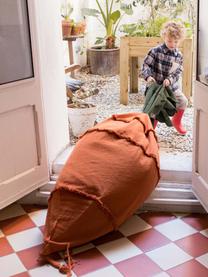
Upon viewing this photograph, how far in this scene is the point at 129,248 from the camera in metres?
2.19

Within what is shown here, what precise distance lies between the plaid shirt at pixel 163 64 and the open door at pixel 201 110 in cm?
82

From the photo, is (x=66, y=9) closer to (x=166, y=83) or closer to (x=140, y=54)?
(x=140, y=54)

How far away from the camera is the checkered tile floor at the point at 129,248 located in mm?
2021

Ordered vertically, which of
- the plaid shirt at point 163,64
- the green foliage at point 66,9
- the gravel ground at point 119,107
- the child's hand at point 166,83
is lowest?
the gravel ground at point 119,107

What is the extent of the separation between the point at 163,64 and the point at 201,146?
0.99m

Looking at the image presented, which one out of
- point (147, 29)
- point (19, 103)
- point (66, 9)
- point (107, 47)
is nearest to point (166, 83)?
point (19, 103)

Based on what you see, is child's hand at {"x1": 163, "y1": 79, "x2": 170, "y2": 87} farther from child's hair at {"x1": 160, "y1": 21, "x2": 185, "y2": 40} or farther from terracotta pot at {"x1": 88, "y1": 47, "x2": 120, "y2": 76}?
terracotta pot at {"x1": 88, "y1": 47, "x2": 120, "y2": 76}

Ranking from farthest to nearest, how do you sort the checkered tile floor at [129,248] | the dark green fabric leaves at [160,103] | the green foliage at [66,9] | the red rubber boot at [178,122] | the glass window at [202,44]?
1. the green foliage at [66,9]
2. the red rubber boot at [178,122]
3. the dark green fabric leaves at [160,103]
4. the glass window at [202,44]
5. the checkered tile floor at [129,248]

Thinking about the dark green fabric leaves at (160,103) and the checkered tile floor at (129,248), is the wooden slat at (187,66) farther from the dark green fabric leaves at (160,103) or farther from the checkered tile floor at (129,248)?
the checkered tile floor at (129,248)

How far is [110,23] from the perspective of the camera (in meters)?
5.17

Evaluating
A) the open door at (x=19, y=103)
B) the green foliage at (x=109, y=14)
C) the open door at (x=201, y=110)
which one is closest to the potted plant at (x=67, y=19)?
the green foliage at (x=109, y=14)

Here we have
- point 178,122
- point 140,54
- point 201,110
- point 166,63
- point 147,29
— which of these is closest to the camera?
point 201,110

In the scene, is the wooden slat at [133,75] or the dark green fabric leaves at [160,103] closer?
the dark green fabric leaves at [160,103]

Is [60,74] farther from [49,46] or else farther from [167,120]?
[167,120]
